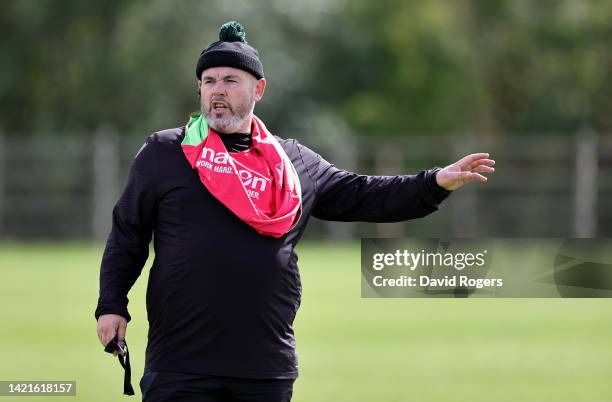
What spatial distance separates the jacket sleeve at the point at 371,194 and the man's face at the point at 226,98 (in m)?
0.44

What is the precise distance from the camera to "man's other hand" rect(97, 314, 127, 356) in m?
5.41

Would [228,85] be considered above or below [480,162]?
above

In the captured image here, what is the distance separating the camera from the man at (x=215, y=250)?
5.29 meters

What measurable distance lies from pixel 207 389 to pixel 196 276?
0.48 metres

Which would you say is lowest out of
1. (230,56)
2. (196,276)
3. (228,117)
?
(196,276)

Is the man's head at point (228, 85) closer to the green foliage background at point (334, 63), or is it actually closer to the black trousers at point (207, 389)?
the black trousers at point (207, 389)

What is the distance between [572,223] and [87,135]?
13.3 metres

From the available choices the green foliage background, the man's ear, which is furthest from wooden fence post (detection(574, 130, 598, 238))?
the man's ear

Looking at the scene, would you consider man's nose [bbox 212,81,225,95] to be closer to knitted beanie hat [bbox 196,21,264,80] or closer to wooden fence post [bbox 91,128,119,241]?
knitted beanie hat [bbox 196,21,264,80]

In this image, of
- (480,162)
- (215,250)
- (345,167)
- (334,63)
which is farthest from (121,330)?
(334,63)

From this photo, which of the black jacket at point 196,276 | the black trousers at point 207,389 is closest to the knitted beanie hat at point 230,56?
the black jacket at point 196,276

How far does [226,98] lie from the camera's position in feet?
17.9

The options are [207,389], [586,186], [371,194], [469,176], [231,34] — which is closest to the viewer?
[207,389]

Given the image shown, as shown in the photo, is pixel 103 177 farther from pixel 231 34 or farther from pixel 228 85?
pixel 228 85
